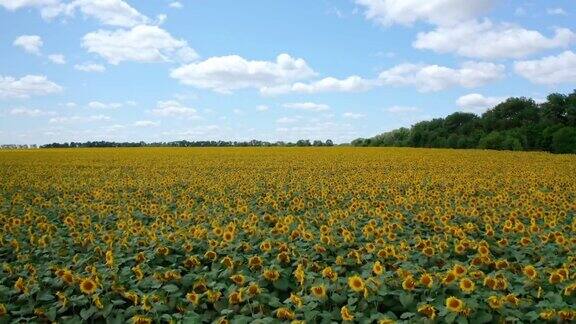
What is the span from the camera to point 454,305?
4.06 m

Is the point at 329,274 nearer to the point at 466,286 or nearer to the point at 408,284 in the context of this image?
the point at 408,284

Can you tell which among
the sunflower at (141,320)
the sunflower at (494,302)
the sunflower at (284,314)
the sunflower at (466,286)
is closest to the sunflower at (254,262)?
the sunflower at (284,314)

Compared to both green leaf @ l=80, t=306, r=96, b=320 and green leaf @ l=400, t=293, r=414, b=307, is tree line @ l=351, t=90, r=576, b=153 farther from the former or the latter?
green leaf @ l=80, t=306, r=96, b=320

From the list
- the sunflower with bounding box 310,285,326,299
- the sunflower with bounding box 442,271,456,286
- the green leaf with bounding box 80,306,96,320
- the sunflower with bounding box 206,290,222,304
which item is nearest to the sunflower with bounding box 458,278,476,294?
the sunflower with bounding box 442,271,456,286

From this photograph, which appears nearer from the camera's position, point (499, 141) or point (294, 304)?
point (294, 304)

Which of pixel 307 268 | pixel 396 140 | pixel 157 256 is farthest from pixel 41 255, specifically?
pixel 396 140

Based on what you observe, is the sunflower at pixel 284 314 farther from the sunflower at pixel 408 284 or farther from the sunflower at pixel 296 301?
the sunflower at pixel 408 284

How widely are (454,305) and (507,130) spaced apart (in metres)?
66.8

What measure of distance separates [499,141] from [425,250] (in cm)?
5258

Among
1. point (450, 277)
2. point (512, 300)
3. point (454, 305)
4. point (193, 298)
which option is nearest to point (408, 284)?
point (450, 277)

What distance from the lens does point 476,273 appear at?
489 cm

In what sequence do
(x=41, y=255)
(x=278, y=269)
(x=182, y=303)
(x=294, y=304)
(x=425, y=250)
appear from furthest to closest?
(x=41, y=255) < (x=425, y=250) < (x=278, y=269) < (x=182, y=303) < (x=294, y=304)

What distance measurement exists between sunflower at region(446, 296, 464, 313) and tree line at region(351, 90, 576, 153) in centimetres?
4706

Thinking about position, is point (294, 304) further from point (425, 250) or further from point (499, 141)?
point (499, 141)
